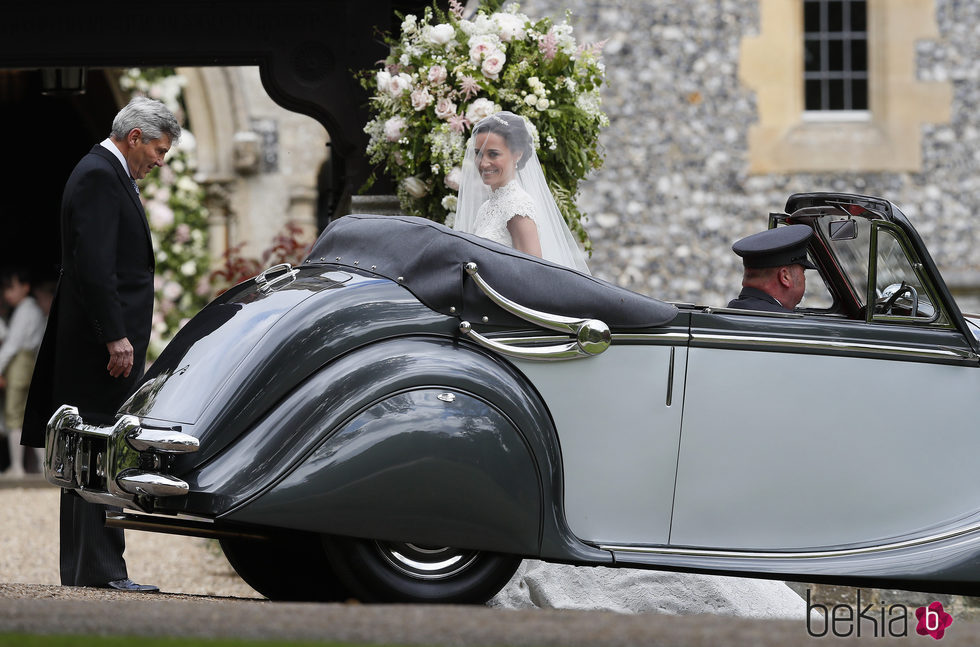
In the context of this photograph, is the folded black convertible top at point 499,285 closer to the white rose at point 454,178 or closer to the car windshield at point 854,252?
the car windshield at point 854,252

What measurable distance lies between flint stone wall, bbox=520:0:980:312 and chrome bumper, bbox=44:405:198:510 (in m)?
9.38

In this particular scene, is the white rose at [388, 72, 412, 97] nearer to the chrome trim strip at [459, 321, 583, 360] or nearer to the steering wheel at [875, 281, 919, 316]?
the chrome trim strip at [459, 321, 583, 360]

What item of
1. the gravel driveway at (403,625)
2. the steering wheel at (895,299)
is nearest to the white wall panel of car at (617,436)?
the gravel driveway at (403,625)

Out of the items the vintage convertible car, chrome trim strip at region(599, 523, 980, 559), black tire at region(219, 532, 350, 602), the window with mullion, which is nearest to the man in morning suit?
black tire at region(219, 532, 350, 602)

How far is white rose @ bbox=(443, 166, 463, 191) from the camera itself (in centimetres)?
648

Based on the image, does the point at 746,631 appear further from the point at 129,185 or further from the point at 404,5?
the point at 404,5

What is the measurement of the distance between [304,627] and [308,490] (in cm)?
76

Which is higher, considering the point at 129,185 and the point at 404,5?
the point at 404,5

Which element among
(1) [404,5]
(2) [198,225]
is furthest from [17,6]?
(2) [198,225]

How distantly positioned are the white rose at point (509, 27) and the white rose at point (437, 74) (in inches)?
13.2

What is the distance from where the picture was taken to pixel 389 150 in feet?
22.4

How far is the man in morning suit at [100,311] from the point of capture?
5633 mm

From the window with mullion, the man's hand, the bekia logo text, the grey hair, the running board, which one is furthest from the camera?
the window with mullion

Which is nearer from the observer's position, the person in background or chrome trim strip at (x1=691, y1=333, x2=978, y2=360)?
chrome trim strip at (x1=691, y1=333, x2=978, y2=360)
